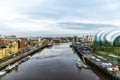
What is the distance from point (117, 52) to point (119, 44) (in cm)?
1455

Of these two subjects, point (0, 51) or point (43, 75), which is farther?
point (0, 51)

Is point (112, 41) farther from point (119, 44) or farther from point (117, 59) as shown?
point (117, 59)

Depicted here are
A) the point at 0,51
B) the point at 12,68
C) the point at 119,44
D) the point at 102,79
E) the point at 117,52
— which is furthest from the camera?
the point at 119,44

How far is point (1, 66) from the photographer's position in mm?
29047

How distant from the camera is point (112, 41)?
54.0 meters

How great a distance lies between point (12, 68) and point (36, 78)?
271 inches

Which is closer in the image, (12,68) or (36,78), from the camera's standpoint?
(36,78)

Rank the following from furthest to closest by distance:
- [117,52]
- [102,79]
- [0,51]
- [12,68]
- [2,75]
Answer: [117,52]
[0,51]
[12,68]
[2,75]
[102,79]

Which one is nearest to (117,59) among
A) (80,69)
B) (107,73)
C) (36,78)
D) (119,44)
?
(80,69)

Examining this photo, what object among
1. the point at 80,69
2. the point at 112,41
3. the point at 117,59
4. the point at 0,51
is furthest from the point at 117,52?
the point at 0,51

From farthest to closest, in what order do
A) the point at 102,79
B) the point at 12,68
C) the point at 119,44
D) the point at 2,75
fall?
the point at 119,44
the point at 12,68
the point at 2,75
the point at 102,79

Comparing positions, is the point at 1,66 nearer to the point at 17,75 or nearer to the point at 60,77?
the point at 17,75

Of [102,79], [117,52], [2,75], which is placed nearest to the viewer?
[102,79]

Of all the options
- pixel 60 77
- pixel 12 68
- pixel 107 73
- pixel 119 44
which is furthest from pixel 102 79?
pixel 119 44
